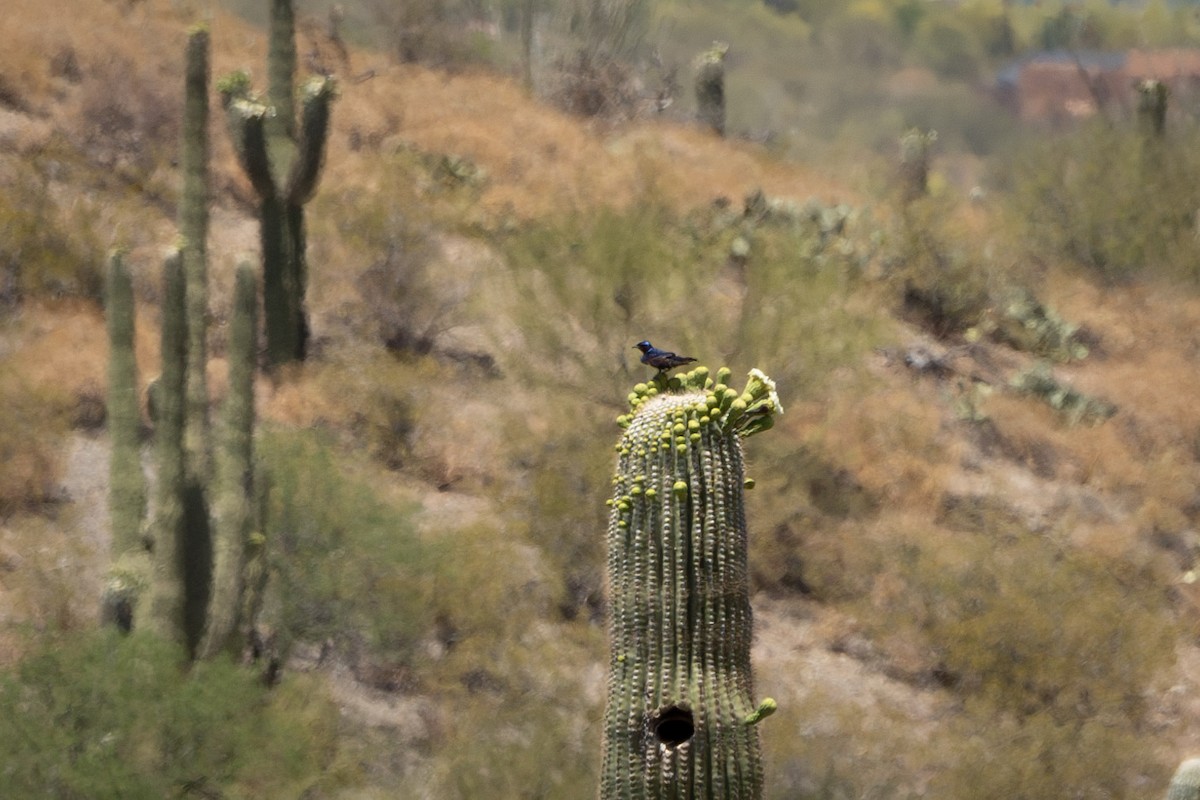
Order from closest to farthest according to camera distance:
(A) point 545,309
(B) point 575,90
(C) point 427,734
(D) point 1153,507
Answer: (C) point 427,734, (A) point 545,309, (D) point 1153,507, (B) point 575,90

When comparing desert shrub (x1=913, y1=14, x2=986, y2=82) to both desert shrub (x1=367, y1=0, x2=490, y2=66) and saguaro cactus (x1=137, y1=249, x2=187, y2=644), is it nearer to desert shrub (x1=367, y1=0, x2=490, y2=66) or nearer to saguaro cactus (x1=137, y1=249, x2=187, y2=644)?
desert shrub (x1=367, y1=0, x2=490, y2=66)

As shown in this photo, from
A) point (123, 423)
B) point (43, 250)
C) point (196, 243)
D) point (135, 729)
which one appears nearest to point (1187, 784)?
point (135, 729)

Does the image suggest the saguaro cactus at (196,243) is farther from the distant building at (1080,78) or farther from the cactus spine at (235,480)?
the distant building at (1080,78)

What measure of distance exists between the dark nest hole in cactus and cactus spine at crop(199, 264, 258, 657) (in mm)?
6586

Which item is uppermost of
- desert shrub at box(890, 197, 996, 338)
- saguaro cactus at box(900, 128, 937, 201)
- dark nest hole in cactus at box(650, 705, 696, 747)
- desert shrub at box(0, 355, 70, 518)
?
dark nest hole in cactus at box(650, 705, 696, 747)

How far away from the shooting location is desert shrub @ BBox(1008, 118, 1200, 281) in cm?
2645

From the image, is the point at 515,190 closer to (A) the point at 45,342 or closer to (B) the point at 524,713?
(A) the point at 45,342

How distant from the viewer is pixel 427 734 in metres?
13.9

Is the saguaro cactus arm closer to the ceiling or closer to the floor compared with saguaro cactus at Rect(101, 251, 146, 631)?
closer to the ceiling

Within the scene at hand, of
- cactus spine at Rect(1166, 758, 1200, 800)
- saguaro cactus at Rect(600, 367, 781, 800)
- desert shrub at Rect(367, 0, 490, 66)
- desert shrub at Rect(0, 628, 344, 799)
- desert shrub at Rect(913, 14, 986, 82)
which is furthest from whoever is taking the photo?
desert shrub at Rect(913, 14, 986, 82)

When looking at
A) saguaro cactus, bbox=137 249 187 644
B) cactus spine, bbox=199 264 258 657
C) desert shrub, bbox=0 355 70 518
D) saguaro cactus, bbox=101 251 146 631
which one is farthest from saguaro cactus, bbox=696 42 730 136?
saguaro cactus, bbox=137 249 187 644

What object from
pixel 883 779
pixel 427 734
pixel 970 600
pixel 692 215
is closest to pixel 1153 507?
pixel 970 600

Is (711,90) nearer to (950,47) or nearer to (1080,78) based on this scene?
(1080,78)

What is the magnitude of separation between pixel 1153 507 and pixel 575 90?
45.6 feet
